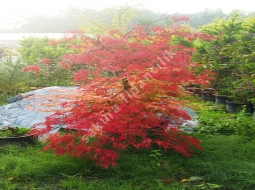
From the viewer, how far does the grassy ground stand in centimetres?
248

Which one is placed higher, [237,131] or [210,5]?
[210,5]

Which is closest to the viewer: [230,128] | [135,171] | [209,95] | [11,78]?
[135,171]

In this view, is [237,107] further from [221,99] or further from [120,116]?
[120,116]

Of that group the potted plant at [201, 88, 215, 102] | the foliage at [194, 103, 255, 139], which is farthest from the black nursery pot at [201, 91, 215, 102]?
the foliage at [194, 103, 255, 139]

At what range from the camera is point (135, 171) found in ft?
8.84

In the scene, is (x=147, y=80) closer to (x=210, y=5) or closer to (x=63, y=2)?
(x=63, y=2)

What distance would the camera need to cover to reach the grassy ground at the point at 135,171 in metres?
2.48

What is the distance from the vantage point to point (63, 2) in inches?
621

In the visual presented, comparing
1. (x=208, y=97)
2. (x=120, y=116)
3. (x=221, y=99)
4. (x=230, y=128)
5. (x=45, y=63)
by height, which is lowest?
(x=208, y=97)

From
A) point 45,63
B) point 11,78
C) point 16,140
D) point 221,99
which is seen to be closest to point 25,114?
point 16,140

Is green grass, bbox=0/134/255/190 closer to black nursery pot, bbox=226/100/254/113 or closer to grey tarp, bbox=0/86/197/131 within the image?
grey tarp, bbox=0/86/197/131

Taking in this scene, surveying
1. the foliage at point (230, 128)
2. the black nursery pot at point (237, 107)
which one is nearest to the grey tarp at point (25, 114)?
the foliage at point (230, 128)

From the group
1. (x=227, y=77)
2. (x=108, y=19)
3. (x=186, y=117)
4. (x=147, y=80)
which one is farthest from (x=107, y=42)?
(x=108, y=19)

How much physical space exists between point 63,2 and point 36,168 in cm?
1459
